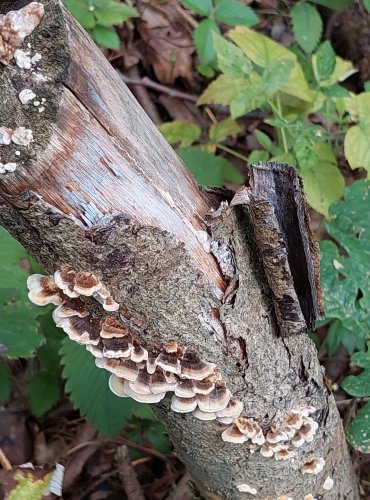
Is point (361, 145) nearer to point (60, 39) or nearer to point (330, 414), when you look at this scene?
point (330, 414)

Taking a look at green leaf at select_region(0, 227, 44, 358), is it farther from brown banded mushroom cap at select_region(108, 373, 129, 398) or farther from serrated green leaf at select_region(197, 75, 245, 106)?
serrated green leaf at select_region(197, 75, 245, 106)

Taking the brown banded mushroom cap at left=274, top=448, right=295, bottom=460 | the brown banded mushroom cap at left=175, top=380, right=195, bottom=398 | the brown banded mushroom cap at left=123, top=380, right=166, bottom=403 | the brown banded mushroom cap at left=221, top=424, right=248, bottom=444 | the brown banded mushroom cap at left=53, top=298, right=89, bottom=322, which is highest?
the brown banded mushroom cap at left=53, top=298, right=89, bottom=322

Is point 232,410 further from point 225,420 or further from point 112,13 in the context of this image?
point 112,13

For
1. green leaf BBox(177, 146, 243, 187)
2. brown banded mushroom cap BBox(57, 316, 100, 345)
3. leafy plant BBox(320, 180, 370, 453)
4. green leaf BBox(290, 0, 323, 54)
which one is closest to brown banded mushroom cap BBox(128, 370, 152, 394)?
brown banded mushroom cap BBox(57, 316, 100, 345)

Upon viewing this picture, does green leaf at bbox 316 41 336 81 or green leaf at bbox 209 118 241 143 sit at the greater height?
green leaf at bbox 316 41 336 81

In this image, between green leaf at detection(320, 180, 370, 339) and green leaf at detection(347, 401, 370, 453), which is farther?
green leaf at detection(320, 180, 370, 339)

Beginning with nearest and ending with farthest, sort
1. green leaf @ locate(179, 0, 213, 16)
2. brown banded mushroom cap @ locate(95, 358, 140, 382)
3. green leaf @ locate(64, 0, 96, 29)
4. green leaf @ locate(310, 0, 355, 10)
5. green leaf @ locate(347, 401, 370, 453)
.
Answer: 1. brown banded mushroom cap @ locate(95, 358, 140, 382)
2. green leaf @ locate(347, 401, 370, 453)
3. green leaf @ locate(64, 0, 96, 29)
4. green leaf @ locate(179, 0, 213, 16)
5. green leaf @ locate(310, 0, 355, 10)

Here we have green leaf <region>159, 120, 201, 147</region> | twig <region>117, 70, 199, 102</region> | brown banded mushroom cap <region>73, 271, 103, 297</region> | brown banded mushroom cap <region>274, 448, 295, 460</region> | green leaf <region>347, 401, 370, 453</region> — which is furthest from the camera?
twig <region>117, 70, 199, 102</region>
